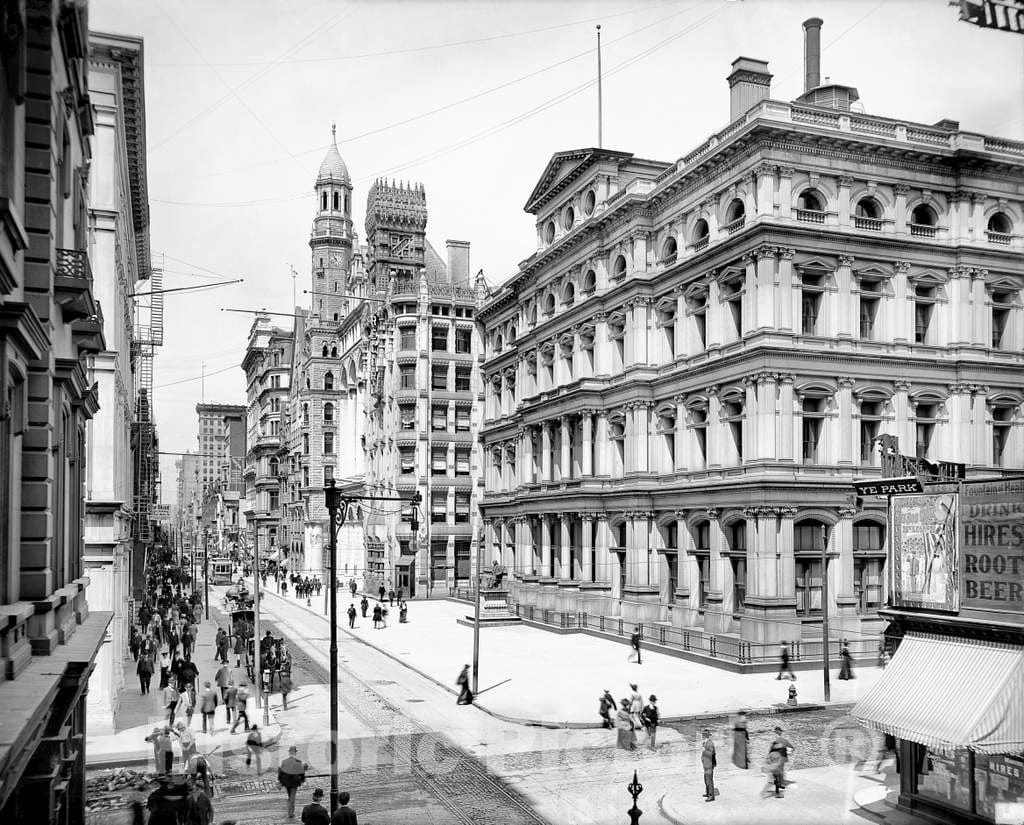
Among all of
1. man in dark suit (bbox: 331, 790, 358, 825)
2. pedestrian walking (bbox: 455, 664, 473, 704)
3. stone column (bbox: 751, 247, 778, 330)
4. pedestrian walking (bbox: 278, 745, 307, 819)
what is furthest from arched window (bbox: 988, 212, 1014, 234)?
man in dark suit (bbox: 331, 790, 358, 825)

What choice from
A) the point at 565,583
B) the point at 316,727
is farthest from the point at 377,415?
the point at 316,727

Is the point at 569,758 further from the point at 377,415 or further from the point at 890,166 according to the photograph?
the point at 377,415

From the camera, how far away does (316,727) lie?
2562cm

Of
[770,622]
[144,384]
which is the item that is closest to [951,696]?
[770,622]

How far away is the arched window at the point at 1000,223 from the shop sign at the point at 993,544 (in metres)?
27.6

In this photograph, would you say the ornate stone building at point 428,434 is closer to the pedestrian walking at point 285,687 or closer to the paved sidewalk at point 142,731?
the paved sidewalk at point 142,731

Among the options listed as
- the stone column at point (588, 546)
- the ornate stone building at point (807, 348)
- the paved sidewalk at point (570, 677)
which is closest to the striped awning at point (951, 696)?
the paved sidewalk at point (570, 677)

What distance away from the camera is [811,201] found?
39062 mm

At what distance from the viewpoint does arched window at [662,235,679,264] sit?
45250mm

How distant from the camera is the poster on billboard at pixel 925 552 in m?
17.4

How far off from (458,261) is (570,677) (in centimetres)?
6049

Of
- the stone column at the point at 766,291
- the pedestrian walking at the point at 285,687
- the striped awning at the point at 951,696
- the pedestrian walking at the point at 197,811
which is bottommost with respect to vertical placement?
the pedestrian walking at the point at 285,687

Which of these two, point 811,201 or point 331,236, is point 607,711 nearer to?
point 811,201

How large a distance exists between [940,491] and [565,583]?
34.8 metres
